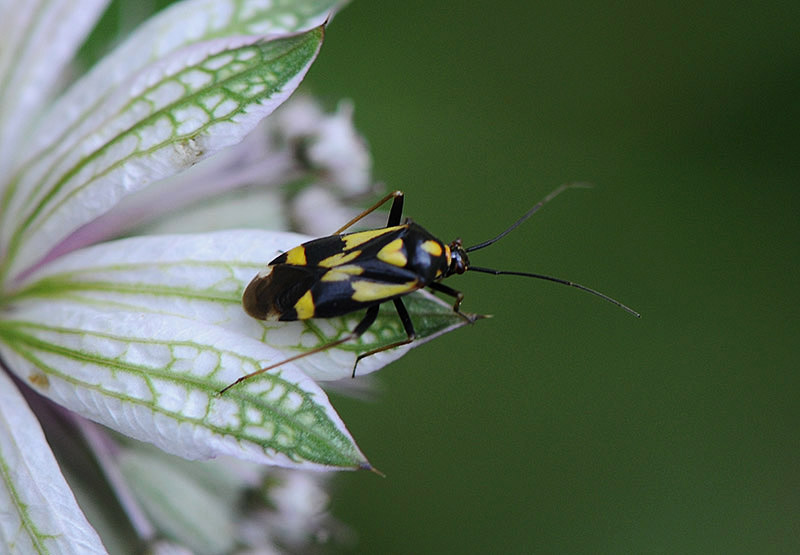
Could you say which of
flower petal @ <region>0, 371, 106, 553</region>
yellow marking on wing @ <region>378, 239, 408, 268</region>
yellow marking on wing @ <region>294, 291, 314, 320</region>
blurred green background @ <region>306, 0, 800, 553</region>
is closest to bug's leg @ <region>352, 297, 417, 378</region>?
yellow marking on wing @ <region>294, 291, 314, 320</region>

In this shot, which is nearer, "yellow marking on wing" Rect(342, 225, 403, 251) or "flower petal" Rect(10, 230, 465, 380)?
"flower petal" Rect(10, 230, 465, 380)

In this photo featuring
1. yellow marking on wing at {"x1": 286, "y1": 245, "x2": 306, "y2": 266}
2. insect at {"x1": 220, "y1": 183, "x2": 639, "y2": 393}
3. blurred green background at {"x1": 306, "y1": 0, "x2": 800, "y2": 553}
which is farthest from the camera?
blurred green background at {"x1": 306, "y1": 0, "x2": 800, "y2": 553}

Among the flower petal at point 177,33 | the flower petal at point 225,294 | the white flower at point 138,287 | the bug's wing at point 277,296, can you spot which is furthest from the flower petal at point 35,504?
the flower petal at point 177,33

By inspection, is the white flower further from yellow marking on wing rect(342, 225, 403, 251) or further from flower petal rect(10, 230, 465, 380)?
yellow marking on wing rect(342, 225, 403, 251)

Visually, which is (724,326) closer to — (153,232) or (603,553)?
(603,553)

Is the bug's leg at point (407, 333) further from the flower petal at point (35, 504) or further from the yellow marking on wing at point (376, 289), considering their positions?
the flower petal at point (35, 504)

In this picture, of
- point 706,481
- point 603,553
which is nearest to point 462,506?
point 603,553
